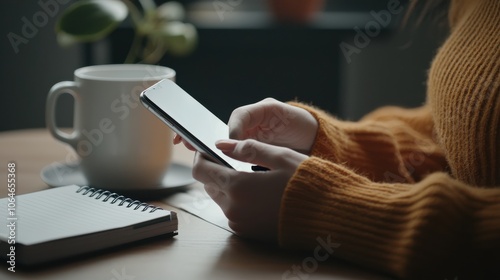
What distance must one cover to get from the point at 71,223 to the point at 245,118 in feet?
0.76

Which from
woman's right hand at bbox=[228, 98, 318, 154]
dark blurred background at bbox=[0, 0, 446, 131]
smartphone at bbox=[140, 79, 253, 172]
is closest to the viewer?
smartphone at bbox=[140, 79, 253, 172]

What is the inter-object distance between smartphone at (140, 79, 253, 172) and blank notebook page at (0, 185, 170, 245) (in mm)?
77

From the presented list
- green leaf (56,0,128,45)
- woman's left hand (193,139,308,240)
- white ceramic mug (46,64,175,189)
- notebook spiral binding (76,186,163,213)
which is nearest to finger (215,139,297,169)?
woman's left hand (193,139,308,240)

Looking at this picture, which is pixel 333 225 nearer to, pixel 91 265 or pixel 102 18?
pixel 91 265

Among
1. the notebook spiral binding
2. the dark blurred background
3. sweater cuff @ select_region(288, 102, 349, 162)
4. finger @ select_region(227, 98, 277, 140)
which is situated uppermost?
finger @ select_region(227, 98, 277, 140)

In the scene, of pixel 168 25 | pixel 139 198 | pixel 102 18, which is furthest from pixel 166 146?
pixel 168 25

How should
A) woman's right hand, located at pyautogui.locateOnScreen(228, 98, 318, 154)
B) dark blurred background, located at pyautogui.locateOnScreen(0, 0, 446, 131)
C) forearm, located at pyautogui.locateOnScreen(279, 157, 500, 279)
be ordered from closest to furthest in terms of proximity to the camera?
1. forearm, located at pyautogui.locateOnScreen(279, 157, 500, 279)
2. woman's right hand, located at pyautogui.locateOnScreen(228, 98, 318, 154)
3. dark blurred background, located at pyautogui.locateOnScreen(0, 0, 446, 131)

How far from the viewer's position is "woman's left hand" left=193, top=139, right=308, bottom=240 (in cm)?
66

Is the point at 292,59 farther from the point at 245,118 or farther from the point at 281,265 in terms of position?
the point at 281,265

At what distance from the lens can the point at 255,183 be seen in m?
0.66

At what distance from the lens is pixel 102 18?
0.88 m

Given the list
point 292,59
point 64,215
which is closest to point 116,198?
point 64,215

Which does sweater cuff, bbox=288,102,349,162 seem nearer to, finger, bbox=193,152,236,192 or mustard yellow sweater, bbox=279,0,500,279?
mustard yellow sweater, bbox=279,0,500,279

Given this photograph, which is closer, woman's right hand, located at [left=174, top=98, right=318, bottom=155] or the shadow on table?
the shadow on table
